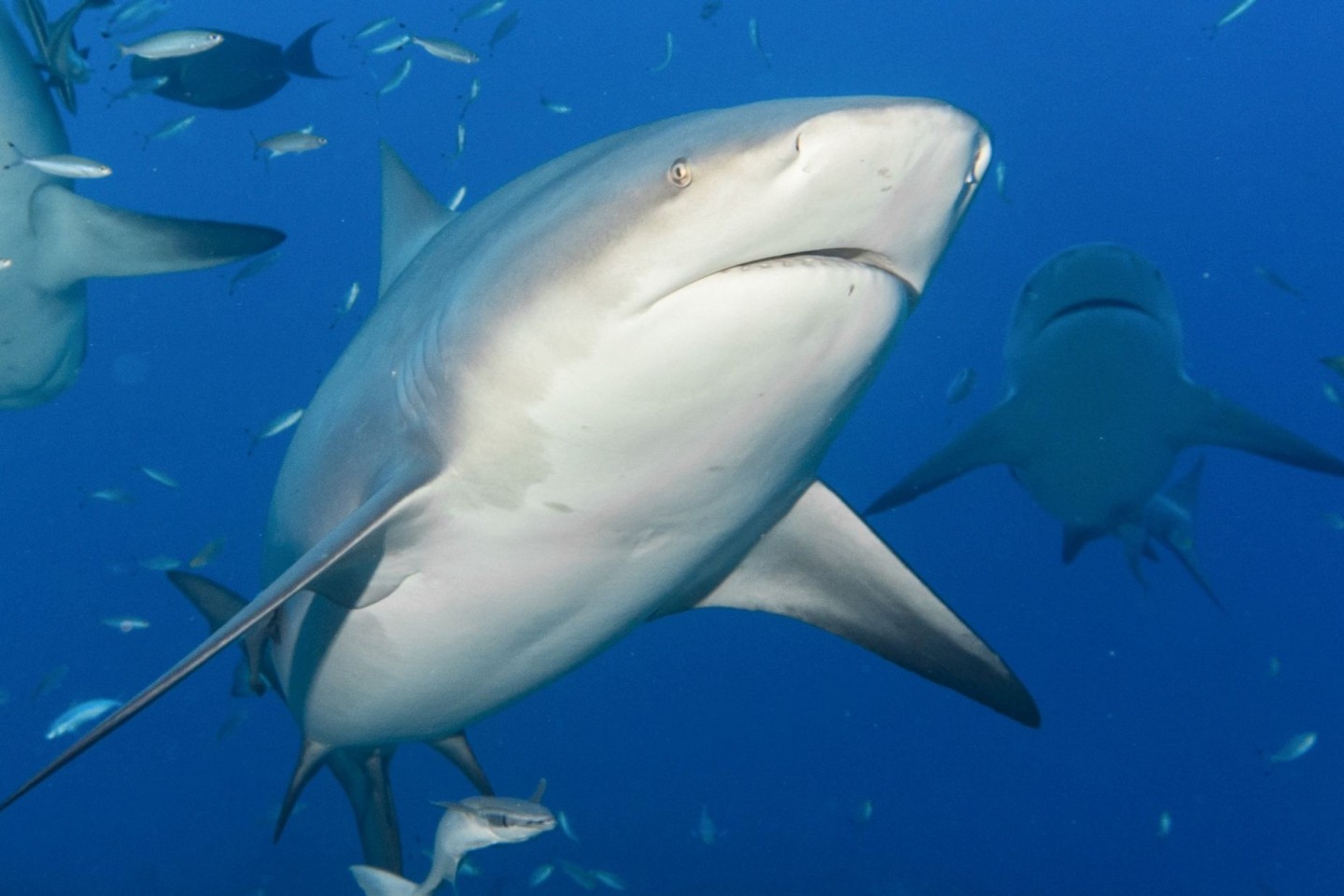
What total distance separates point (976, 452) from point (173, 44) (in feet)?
21.7

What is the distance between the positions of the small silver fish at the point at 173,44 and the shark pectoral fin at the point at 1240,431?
275 inches

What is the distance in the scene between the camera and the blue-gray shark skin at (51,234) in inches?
131

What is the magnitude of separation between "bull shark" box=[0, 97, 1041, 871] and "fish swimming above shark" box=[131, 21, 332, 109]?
422cm

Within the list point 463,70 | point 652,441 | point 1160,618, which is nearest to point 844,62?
point 463,70

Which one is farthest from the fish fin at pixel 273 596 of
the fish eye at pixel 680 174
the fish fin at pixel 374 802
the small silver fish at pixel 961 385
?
the small silver fish at pixel 961 385

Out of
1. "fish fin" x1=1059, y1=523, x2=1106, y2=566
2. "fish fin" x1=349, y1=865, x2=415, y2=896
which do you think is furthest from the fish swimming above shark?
"fish fin" x1=1059, y1=523, x2=1106, y2=566

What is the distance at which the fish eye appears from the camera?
4.83 ft

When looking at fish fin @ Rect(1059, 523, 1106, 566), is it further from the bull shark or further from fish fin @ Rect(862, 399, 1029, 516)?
the bull shark

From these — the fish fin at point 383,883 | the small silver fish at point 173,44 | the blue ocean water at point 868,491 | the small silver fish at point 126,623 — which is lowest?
the blue ocean water at point 868,491

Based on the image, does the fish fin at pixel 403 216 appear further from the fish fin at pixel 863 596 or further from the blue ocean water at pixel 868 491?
the blue ocean water at pixel 868 491

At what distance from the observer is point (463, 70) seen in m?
Result: 45.6

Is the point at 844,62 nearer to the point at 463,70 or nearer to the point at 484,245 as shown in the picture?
the point at 463,70

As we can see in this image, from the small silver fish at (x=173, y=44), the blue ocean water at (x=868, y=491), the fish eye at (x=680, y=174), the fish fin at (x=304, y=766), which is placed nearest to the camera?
the fish eye at (x=680, y=174)

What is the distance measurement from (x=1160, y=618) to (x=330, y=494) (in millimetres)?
48552
